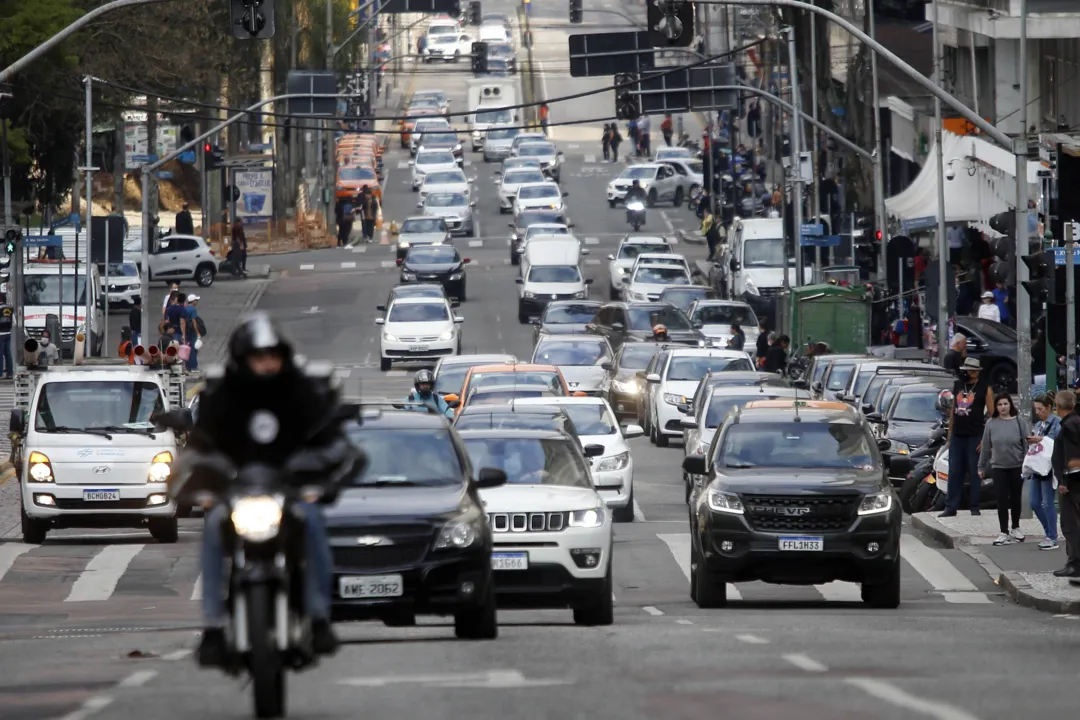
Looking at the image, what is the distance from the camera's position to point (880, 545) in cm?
1756

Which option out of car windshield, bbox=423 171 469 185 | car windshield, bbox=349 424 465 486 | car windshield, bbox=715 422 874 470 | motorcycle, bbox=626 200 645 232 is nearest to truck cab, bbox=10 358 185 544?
car windshield, bbox=715 422 874 470

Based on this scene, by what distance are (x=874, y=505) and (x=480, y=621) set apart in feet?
16.2

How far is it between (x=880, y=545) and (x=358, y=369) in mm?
33702

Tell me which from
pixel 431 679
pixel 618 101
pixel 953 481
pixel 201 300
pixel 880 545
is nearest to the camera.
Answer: pixel 431 679

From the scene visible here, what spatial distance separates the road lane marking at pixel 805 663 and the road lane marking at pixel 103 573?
8.78 meters

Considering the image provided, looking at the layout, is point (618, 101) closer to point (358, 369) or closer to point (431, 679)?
point (358, 369)

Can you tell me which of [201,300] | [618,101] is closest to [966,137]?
[618,101]

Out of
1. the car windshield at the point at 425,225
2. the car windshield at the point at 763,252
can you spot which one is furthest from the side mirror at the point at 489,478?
the car windshield at the point at 425,225

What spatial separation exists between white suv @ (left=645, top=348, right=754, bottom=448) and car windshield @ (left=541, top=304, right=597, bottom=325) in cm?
1109

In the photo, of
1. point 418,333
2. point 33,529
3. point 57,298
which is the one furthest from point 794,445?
point 57,298

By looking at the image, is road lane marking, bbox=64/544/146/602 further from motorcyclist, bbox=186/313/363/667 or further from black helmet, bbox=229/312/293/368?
black helmet, bbox=229/312/293/368

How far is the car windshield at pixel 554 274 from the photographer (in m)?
58.8

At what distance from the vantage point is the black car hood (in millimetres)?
13633

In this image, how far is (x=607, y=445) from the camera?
26.9 m
